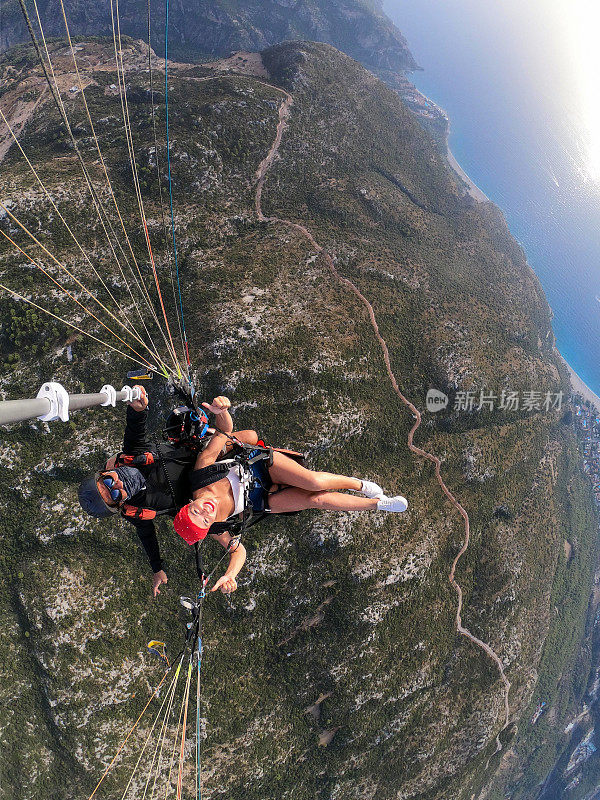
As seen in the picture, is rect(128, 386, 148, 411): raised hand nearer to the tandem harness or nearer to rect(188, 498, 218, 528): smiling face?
the tandem harness

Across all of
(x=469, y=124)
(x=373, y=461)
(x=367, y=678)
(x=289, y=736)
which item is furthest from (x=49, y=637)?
(x=469, y=124)

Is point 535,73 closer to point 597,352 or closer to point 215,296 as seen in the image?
point 597,352

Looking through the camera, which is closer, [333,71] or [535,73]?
[333,71]

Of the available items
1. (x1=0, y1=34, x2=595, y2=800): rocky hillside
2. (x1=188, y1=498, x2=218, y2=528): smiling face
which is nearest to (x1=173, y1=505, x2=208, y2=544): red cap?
(x1=188, y1=498, x2=218, y2=528): smiling face

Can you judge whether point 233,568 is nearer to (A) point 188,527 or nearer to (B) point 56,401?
(A) point 188,527

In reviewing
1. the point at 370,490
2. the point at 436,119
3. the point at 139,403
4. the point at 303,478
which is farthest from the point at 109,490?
the point at 436,119

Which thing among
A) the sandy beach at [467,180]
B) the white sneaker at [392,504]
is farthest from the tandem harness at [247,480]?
the sandy beach at [467,180]
